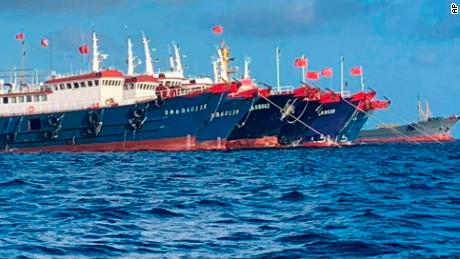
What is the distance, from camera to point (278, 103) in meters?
82.4

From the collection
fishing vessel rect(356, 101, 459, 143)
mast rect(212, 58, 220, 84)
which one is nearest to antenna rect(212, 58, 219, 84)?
mast rect(212, 58, 220, 84)

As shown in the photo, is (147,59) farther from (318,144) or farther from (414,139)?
(414,139)

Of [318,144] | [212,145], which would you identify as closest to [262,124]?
[212,145]

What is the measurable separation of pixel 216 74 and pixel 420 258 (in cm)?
8295

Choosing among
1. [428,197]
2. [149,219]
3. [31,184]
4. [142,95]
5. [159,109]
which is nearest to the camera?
[149,219]

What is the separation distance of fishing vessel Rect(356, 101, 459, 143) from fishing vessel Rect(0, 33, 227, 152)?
70457 mm

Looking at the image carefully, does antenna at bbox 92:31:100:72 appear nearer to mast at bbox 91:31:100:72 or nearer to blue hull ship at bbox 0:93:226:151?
mast at bbox 91:31:100:72

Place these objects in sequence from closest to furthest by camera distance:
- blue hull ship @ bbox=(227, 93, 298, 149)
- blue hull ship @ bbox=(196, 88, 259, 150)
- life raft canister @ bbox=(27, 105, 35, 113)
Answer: blue hull ship @ bbox=(196, 88, 259, 150), life raft canister @ bbox=(27, 105, 35, 113), blue hull ship @ bbox=(227, 93, 298, 149)

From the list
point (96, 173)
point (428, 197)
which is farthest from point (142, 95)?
point (428, 197)

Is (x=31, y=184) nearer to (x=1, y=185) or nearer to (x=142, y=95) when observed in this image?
(x=1, y=185)

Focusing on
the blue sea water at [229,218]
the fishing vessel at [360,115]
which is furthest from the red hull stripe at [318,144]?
the blue sea water at [229,218]

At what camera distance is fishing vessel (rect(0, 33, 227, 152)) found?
73.2 metres

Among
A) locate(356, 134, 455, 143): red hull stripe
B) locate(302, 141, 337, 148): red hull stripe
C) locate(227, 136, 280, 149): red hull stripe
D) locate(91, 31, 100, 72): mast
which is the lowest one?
locate(356, 134, 455, 143): red hull stripe

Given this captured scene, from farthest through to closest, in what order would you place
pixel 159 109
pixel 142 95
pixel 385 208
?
pixel 142 95 < pixel 159 109 < pixel 385 208
